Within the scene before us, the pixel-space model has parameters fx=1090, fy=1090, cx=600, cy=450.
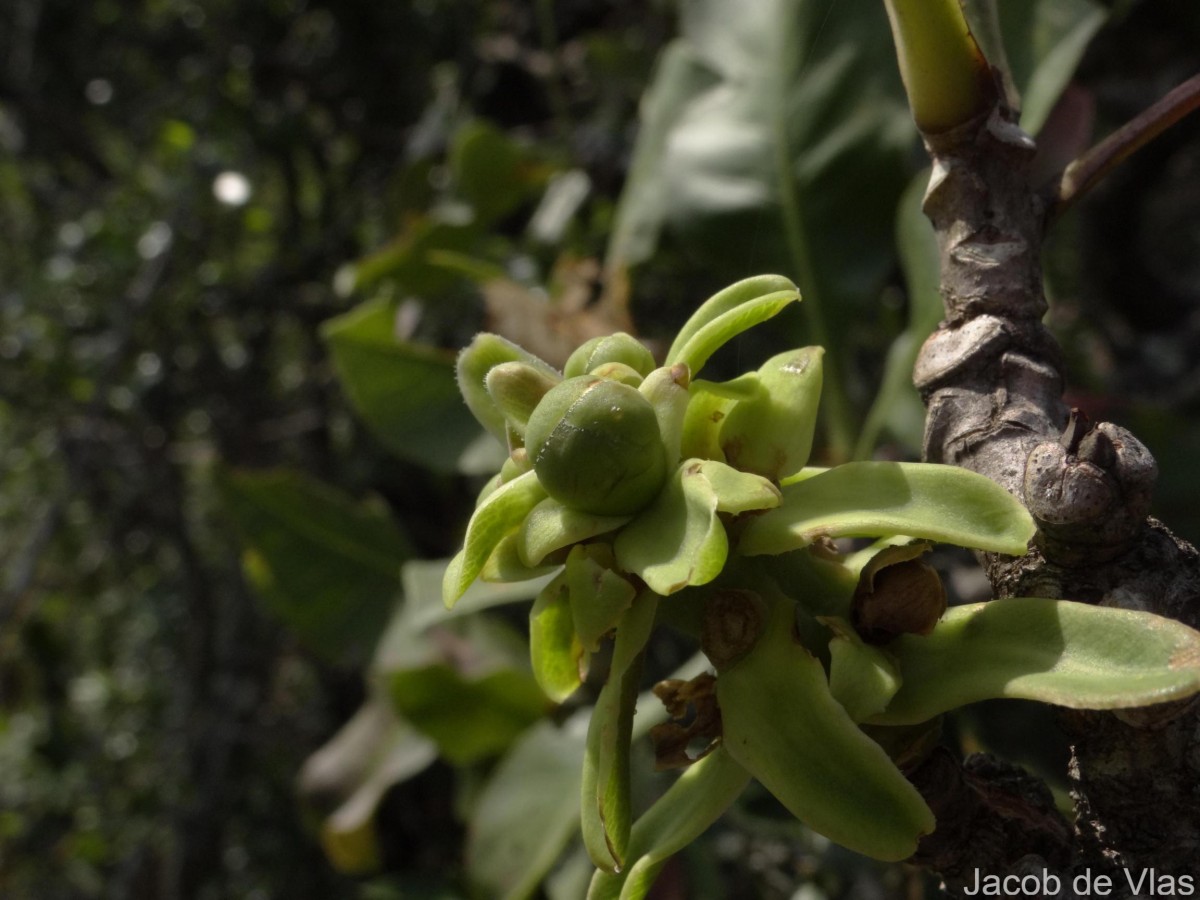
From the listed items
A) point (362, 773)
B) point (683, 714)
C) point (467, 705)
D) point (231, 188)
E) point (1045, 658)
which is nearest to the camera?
point (1045, 658)

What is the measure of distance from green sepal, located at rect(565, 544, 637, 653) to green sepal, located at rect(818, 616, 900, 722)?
0.09 meters

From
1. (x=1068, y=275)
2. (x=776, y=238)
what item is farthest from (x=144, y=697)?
(x=1068, y=275)

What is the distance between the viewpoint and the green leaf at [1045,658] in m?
0.39

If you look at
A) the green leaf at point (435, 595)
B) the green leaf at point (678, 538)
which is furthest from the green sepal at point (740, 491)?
the green leaf at point (435, 595)

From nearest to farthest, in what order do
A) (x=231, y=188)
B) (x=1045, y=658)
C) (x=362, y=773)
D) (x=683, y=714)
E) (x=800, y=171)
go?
1. (x=1045, y=658)
2. (x=683, y=714)
3. (x=800, y=171)
4. (x=362, y=773)
5. (x=231, y=188)

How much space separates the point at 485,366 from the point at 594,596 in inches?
6.2

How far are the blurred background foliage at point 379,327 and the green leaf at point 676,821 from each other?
22.8 inches

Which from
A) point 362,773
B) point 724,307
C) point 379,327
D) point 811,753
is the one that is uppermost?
point 724,307

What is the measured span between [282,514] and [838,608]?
3.99 ft

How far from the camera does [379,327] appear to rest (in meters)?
1.45

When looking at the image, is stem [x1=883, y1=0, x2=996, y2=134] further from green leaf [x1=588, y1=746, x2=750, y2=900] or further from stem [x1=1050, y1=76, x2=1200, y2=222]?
green leaf [x1=588, y1=746, x2=750, y2=900]

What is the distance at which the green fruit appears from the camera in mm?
452

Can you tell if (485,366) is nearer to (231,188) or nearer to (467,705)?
(467,705)

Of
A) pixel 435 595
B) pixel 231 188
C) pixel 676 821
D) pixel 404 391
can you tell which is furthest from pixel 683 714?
pixel 231 188
